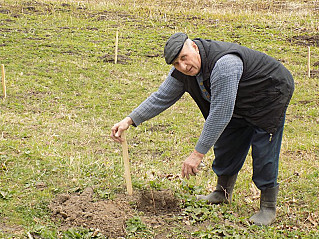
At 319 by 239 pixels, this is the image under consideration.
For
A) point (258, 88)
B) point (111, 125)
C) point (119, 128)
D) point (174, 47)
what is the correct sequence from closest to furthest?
1. point (174, 47)
2. point (258, 88)
3. point (119, 128)
4. point (111, 125)

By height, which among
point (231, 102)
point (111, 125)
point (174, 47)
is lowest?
point (111, 125)

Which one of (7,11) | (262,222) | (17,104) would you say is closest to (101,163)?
(262,222)

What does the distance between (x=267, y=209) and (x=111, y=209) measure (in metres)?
1.64

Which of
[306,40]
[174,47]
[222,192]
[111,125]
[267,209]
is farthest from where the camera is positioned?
[306,40]

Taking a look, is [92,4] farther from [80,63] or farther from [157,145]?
[157,145]

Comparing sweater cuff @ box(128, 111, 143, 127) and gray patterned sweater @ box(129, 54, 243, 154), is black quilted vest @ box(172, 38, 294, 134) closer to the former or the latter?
gray patterned sweater @ box(129, 54, 243, 154)

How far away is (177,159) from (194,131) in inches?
Result: 65.0

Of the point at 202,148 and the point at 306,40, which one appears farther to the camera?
the point at 306,40

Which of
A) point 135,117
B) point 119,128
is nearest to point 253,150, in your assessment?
point 135,117

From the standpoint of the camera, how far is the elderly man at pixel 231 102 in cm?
370

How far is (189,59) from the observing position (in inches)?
146

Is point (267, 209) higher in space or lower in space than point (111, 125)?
higher

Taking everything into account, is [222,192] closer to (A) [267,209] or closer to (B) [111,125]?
(A) [267,209]

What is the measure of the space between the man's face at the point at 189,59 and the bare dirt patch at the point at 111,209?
1.59 metres
